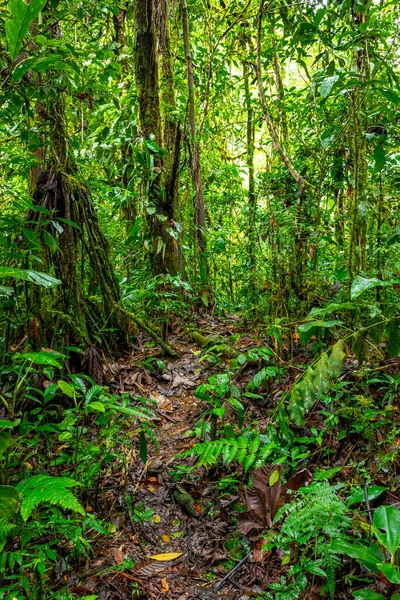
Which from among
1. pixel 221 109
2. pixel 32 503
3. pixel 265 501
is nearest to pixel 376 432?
pixel 265 501

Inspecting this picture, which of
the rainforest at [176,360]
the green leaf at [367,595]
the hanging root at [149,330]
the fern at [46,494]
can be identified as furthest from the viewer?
the hanging root at [149,330]

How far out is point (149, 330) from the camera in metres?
3.76

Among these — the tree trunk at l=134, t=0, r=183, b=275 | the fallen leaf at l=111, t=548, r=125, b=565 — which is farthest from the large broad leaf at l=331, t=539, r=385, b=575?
the tree trunk at l=134, t=0, r=183, b=275

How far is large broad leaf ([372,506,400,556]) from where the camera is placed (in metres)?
1.39

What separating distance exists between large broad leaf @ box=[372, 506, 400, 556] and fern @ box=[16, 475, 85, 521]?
1.00m

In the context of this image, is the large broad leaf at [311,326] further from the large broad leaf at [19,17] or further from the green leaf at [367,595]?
the large broad leaf at [19,17]

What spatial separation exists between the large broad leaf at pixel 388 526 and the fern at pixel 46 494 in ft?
3.28

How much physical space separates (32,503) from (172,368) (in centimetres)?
251

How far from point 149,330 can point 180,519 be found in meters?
1.73

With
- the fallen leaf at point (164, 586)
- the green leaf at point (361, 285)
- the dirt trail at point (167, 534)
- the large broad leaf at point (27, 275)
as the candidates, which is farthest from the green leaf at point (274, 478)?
the large broad leaf at point (27, 275)

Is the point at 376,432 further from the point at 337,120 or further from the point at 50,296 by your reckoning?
the point at 337,120

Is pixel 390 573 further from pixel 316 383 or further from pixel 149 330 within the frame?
pixel 149 330

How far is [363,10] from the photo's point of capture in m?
2.53

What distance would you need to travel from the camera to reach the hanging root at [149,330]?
358cm
